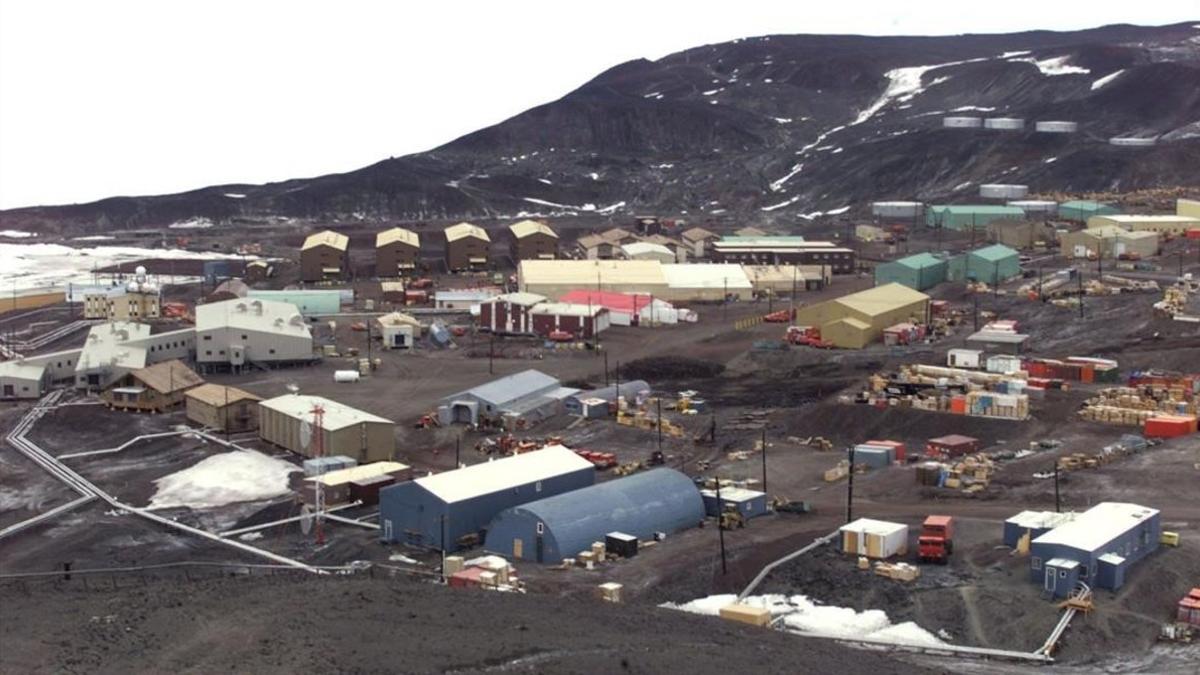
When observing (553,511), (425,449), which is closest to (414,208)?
(425,449)

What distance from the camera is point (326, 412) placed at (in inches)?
1217

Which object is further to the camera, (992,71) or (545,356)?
(992,71)

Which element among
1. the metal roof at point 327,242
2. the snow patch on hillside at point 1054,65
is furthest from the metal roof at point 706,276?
the snow patch on hillside at point 1054,65

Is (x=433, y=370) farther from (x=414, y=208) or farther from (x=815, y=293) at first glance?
(x=414, y=208)

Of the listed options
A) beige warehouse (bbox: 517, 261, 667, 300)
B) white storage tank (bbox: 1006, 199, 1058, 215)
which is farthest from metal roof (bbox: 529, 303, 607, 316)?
white storage tank (bbox: 1006, 199, 1058, 215)

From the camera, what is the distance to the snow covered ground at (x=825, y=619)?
18219 millimetres

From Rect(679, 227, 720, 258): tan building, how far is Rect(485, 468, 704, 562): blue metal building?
47.2 metres

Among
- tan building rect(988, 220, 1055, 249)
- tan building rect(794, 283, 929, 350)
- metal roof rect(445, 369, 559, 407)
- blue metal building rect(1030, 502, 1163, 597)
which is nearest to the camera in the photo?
blue metal building rect(1030, 502, 1163, 597)

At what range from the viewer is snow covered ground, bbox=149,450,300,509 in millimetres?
27109

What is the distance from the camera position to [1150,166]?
8850 cm

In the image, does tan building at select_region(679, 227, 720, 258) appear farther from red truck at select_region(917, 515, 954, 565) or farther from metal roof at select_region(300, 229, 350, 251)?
red truck at select_region(917, 515, 954, 565)

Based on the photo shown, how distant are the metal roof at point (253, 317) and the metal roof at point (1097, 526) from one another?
2591 cm

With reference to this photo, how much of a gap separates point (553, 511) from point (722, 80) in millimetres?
121761

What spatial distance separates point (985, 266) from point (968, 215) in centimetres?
2146
